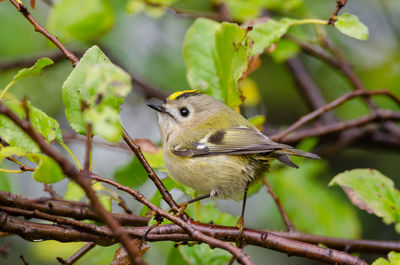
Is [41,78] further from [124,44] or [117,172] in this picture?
[117,172]

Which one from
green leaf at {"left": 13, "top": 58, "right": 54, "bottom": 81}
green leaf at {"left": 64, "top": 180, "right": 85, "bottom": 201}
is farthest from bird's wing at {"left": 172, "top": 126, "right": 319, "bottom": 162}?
green leaf at {"left": 13, "top": 58, "right": 54, "bottom": 81}

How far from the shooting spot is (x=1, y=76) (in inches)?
119

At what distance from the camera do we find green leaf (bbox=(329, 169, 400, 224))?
1509 millimetres

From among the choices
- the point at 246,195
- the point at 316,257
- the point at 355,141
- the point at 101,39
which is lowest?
the point at 316,257

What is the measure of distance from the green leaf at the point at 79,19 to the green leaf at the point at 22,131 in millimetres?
923

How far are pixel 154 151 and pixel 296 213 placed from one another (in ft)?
3.46

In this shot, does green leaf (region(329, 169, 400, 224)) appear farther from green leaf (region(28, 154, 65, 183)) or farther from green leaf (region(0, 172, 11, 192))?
green leaf (region(0, 172, 11, 192))

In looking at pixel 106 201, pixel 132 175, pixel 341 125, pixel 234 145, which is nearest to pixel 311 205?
pixel 341 125

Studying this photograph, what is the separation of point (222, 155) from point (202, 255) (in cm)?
39

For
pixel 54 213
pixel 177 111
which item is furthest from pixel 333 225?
pixel 54 213

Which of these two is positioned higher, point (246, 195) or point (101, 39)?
point (101, 39)

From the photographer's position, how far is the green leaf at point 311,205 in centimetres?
240

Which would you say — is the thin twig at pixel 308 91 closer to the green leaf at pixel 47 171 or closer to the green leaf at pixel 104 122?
the green leaf at pixel 47 171

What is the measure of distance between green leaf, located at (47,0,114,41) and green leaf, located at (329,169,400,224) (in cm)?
123
